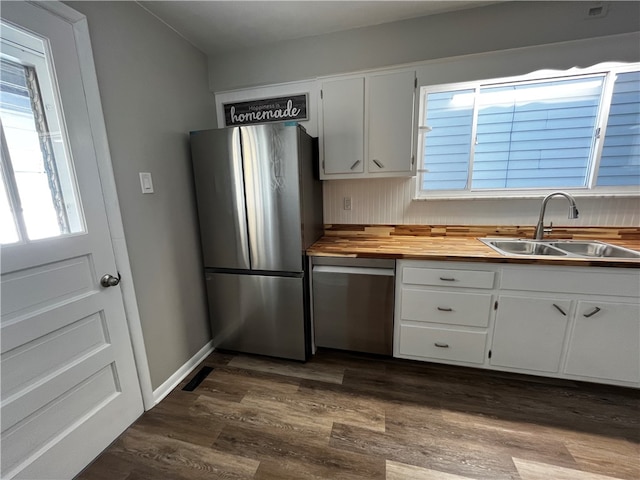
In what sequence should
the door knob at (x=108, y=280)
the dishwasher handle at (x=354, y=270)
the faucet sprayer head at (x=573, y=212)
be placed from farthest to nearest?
the dishwasher handle at (x=354, y=270), the faucet sprayer head at (x=573, y=212), the door knob at (x=108, y=280)

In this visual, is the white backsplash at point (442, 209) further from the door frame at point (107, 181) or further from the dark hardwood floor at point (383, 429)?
the door frame at point (107, 181)

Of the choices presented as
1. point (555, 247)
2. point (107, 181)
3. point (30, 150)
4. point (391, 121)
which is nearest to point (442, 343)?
point (555, 247)

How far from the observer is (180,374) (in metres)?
1.84

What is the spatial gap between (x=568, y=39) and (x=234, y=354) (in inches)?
127

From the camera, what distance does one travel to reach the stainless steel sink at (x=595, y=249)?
5.27 ft

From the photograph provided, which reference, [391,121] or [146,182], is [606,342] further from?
[146,182]

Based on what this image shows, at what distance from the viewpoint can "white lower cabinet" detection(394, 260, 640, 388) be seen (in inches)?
57.5

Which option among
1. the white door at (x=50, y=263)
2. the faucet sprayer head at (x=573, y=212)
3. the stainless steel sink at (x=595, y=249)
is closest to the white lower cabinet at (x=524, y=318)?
the stainless steel sink at (x=595, y=249)

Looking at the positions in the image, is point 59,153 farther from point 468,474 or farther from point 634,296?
point 634,296

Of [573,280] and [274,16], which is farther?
[274,16]

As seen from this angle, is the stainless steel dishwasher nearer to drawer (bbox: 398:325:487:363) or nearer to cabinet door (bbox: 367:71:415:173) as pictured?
drawer (bbox: 398:325:487:363)

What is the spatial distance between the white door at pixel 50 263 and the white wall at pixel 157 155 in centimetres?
17

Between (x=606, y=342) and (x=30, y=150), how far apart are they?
120 inches

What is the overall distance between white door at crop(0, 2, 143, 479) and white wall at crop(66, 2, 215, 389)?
0.17 metres
